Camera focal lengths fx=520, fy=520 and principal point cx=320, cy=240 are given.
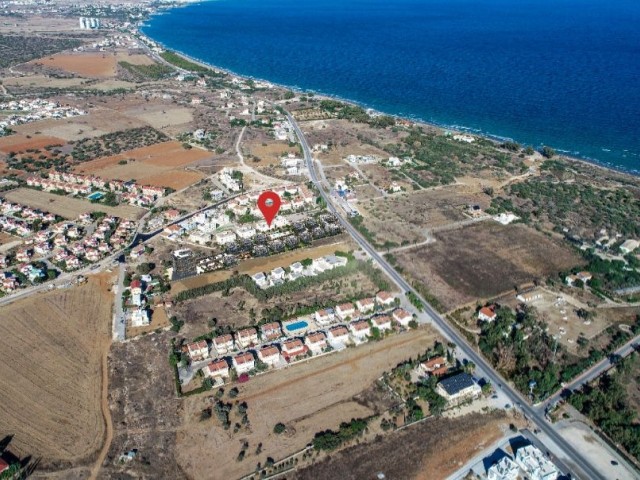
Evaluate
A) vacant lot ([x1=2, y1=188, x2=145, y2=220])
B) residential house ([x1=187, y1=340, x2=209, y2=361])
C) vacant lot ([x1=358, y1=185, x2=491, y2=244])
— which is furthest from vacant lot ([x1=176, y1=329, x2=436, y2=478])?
vacant lot ([x1=2, y1=188, x2=145, y2=220])

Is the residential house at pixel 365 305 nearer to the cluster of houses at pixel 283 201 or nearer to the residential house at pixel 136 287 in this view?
the residential house at pixel 136 287

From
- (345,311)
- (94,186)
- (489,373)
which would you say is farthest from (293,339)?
(94,186)

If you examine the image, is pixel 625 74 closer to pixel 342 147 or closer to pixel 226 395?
pixel 342 147

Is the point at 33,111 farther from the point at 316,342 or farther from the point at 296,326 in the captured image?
the point at 316,342

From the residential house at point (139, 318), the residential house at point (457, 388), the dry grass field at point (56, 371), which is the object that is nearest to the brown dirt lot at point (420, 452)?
the residential house at point (457, 388)

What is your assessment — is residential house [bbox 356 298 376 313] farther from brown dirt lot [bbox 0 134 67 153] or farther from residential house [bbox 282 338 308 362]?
brown dirt lot [bbox 0 134 67 153]
